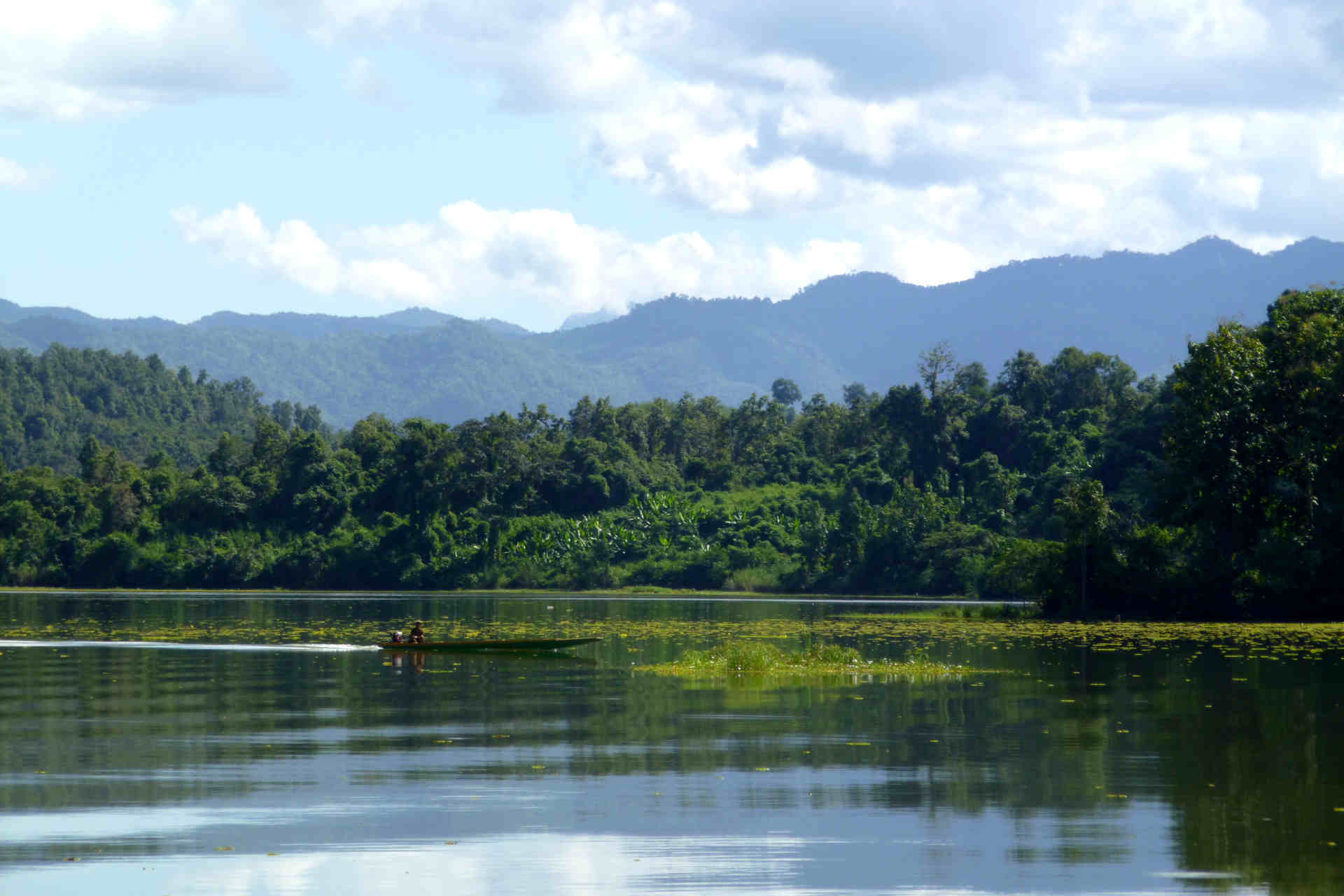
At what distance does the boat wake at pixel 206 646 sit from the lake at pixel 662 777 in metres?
3.18

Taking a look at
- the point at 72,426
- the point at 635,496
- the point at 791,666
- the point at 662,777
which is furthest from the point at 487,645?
the point at 72,426

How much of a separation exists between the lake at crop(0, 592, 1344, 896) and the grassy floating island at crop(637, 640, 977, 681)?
4.13 feet

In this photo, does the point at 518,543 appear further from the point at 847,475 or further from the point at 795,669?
the point at 795,669

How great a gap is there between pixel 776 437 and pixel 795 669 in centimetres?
9788

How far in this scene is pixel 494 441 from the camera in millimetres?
122438

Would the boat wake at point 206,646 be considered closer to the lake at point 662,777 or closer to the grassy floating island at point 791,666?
the lake at point 662,777

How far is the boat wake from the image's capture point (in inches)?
1817

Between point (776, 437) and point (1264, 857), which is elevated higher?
point (776, 437)

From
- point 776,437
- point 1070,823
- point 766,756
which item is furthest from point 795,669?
point 776,437

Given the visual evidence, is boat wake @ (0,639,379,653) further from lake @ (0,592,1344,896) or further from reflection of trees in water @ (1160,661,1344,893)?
reflection of trees in water @ (1160,661,1344,893)

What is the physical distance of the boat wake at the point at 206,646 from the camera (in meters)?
46.2

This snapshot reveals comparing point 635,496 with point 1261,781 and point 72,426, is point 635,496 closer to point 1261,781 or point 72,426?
point 72,426

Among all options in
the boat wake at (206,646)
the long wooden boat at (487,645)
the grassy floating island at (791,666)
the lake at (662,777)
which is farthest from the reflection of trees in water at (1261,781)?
the boat wake at (206,646)

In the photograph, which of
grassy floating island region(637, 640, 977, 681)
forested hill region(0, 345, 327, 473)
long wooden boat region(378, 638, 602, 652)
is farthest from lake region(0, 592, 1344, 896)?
forested hill region(0, 345, 327, 473)
